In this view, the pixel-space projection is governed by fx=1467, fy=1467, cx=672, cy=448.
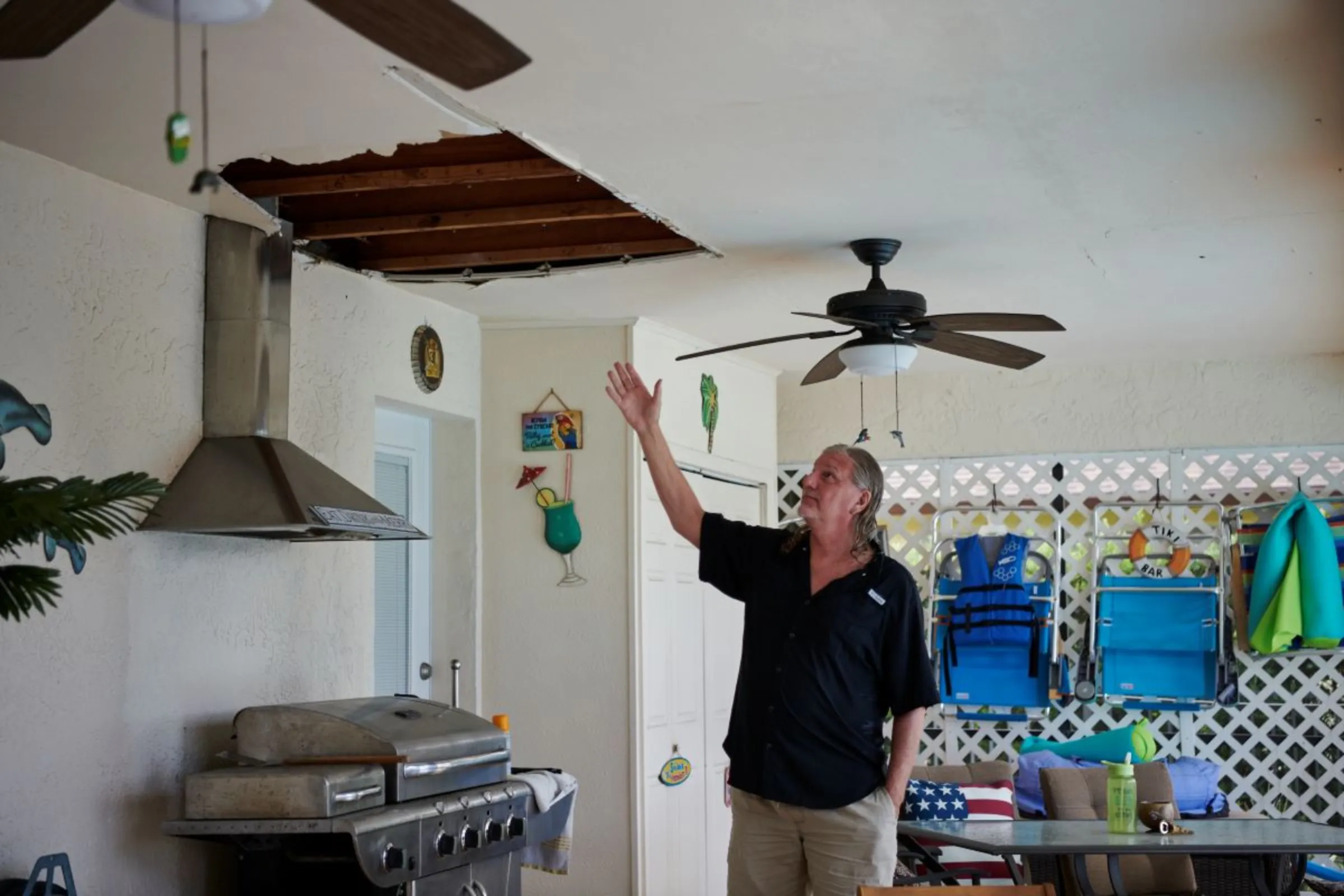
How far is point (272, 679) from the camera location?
4.50m

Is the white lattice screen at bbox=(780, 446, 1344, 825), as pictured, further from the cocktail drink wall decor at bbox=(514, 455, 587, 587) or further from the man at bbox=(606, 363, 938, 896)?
the man at bbox=(606, 363, 938, 896)

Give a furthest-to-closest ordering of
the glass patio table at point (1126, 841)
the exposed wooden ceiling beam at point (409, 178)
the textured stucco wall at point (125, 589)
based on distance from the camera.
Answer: the exposed wooden ceiling beam at point (409, 178)
the glass patio table at point (1126, 841)
the textured stucco wall at point (125, 589)

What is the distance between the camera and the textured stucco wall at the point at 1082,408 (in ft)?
22.6

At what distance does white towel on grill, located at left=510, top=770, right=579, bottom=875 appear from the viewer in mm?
4527

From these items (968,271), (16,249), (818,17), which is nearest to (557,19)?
(818,17)

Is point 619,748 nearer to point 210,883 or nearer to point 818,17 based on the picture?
point 210,883

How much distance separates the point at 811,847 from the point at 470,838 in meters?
1.25

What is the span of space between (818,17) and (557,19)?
1.73ft

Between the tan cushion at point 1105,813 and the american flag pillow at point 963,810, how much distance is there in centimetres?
18

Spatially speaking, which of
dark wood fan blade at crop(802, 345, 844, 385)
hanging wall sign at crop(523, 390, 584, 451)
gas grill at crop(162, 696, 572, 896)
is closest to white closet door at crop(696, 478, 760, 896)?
hanging wall sign at crop(523, 390, 584, 451)

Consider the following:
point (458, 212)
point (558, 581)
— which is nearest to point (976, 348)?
point (458, 212)

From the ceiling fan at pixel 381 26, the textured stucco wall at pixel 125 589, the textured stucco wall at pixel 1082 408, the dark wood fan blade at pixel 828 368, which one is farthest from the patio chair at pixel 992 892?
the textured stucco wall at pixel 1082 408

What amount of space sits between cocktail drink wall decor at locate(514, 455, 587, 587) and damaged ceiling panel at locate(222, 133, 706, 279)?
1019 millimetres

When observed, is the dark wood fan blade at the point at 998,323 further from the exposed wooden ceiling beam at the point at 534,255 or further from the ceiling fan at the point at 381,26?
the ceiling fan at the point at 381,26
